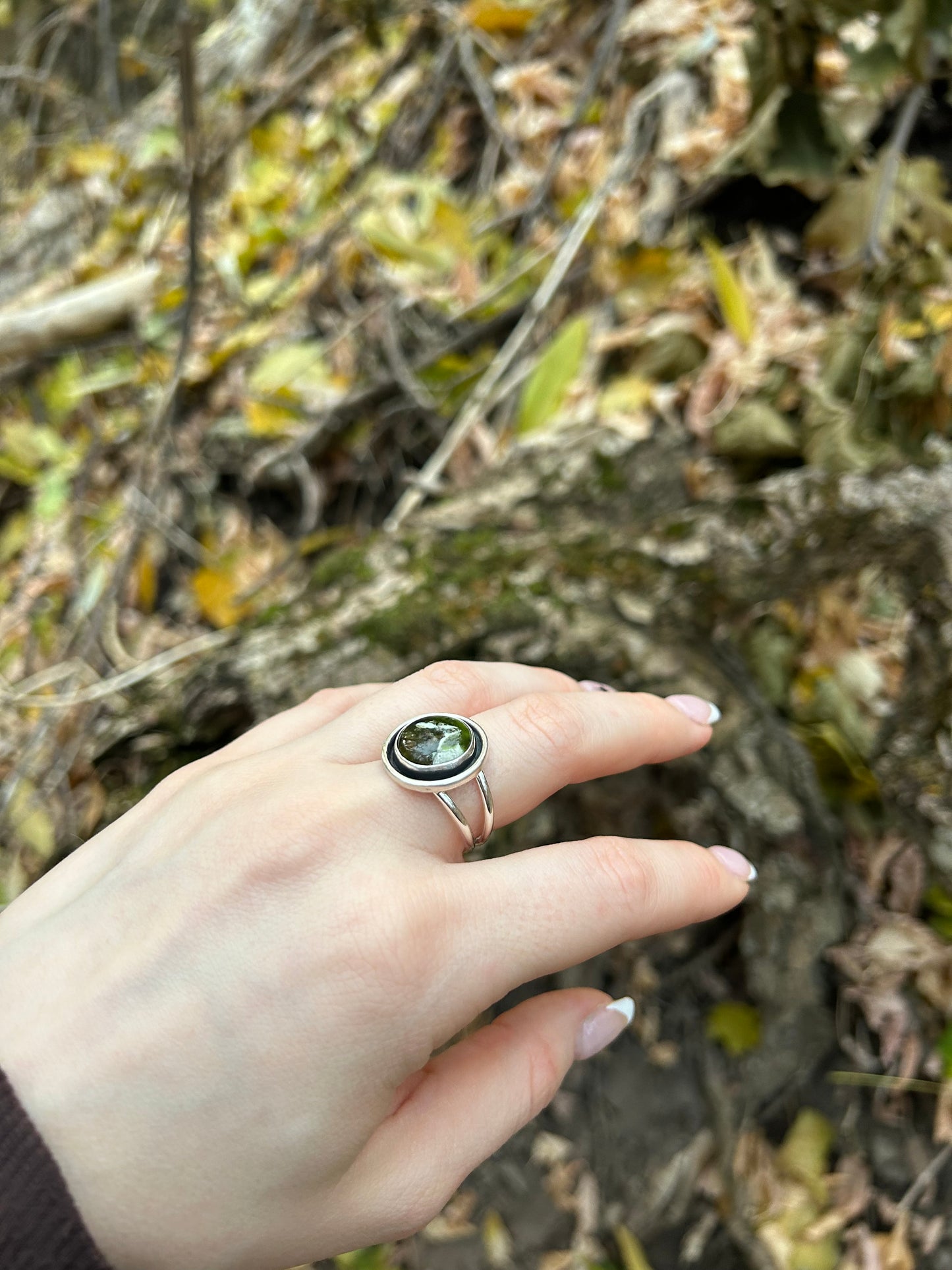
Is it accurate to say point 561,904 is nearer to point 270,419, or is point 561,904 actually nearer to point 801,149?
point 801,149

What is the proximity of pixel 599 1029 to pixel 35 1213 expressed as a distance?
61 centimetres

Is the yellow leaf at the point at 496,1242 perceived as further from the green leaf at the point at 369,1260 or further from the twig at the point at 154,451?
the twig at the point at 154,451

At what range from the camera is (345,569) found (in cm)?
154

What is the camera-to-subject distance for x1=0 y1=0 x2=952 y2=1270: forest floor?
4.72 feet

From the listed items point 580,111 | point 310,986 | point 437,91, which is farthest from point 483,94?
point 310,986

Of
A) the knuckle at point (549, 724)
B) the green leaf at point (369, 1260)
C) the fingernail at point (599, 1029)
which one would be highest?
the knuckle at point (549, 724)

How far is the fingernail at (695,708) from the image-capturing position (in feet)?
3.87

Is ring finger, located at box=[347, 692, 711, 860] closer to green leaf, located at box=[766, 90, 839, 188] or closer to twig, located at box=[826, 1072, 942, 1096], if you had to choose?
twig, located at box=[826, 1072, 942, 1096]

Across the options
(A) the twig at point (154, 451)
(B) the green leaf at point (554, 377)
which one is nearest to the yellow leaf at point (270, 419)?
(A) the twig at point (154, 451)

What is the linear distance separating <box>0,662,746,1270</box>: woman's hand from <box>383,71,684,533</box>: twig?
936mm

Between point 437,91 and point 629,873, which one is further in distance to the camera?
point 437,91

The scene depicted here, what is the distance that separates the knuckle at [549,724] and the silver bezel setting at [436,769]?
0.07 meters

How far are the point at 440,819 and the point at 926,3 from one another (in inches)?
63.5

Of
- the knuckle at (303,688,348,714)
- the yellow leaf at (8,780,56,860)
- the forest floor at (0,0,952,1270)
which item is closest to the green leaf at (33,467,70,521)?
the forest floor at (0,0,952,1270)
